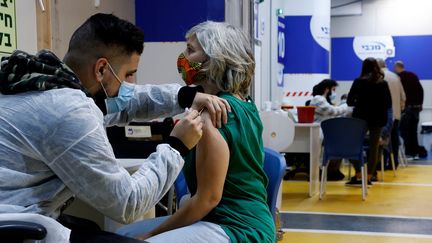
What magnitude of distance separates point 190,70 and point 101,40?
42 cm

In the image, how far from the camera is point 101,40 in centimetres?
141

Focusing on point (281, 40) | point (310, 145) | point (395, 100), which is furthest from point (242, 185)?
point (281, 40)

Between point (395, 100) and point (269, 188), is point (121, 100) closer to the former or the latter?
point (269, 188)

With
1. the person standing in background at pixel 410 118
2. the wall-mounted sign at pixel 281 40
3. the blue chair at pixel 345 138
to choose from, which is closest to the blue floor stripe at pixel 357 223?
the blue chair at pixel 345 138

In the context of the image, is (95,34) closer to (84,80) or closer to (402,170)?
(84,80)

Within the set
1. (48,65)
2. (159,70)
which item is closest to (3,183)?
(48,65)

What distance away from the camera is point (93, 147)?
3.89 ft

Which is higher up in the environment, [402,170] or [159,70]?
[159,70]

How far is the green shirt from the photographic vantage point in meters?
1.62

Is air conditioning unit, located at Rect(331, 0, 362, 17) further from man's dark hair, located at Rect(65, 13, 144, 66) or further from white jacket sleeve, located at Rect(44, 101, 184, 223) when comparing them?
white jacket sleeve, located at Rect(44, 101, 184, 223)

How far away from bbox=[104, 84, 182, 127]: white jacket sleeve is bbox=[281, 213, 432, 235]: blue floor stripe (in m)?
2.75

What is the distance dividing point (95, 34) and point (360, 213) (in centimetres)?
406

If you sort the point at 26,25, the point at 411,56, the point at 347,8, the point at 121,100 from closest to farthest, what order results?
the point at 121,100 → the point at 26,25 → the point at 411,56 → the point at 347,8

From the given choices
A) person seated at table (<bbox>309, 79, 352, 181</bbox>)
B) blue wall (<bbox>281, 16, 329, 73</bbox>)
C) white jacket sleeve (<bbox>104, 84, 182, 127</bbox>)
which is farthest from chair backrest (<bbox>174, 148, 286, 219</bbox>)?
blue wall (<bbox>281, 16, 329, 73</bbox>)
